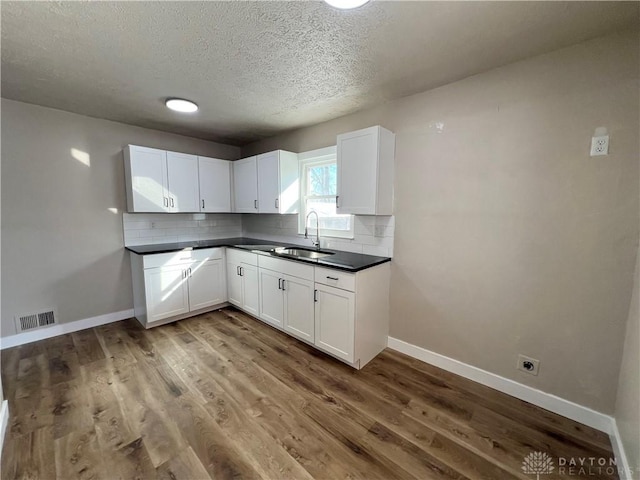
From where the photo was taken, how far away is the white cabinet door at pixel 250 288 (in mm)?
3305

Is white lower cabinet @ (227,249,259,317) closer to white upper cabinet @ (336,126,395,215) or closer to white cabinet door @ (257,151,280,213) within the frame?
white cabinet door @ (257,151,280,213)

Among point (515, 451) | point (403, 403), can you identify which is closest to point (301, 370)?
point (403, 403)

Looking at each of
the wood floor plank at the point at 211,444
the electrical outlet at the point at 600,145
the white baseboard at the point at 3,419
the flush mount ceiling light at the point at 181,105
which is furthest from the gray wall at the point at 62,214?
the electrical outlet at the point at 600,145

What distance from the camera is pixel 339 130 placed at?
3.09 m

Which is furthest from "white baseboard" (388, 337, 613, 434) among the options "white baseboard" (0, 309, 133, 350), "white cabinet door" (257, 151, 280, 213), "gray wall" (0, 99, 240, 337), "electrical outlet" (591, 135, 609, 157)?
"gray wall" (0, 99, 240, 337)

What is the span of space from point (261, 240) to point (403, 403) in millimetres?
2991

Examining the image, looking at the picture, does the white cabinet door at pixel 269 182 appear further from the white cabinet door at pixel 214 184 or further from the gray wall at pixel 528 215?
the gray wall at pixel 528 215

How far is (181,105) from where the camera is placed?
2.65 meters

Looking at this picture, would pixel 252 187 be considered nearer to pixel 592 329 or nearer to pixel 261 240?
pixel 261 240

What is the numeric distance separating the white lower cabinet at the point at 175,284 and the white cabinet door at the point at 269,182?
91 centimetres

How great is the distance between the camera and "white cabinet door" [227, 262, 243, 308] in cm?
359

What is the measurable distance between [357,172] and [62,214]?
128 inches

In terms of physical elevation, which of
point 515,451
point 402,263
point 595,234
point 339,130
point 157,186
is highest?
point 339,130

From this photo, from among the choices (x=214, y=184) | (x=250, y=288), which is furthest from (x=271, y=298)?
(x=214, y=184)
